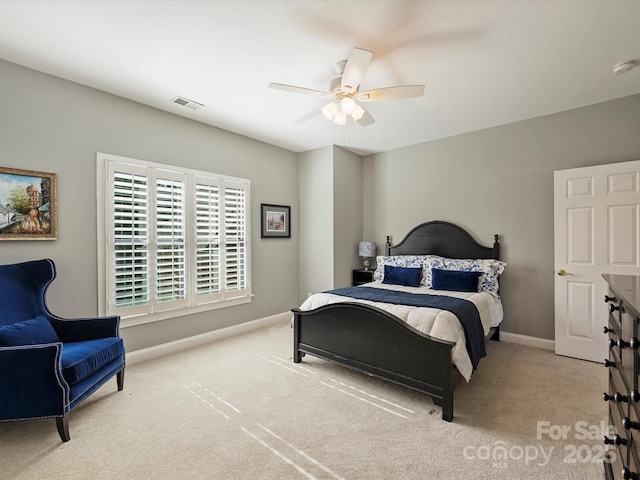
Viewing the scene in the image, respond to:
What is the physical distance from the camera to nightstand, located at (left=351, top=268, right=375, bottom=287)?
5.02 meters

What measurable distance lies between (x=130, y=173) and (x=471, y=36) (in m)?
3.41

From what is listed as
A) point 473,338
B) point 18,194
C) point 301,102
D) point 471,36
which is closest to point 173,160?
point 18,194

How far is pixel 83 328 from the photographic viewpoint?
2.62m

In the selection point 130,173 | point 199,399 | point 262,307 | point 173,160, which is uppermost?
point 173,160

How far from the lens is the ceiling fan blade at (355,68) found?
2.08 meters

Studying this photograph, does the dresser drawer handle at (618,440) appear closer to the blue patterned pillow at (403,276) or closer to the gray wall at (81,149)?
the blue patterned pillow at (403,276)

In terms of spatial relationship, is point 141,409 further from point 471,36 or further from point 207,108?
point 471,36

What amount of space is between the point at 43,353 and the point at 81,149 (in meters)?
1.98

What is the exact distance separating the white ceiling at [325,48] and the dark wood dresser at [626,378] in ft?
6.06

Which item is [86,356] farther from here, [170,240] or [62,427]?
[170,240]

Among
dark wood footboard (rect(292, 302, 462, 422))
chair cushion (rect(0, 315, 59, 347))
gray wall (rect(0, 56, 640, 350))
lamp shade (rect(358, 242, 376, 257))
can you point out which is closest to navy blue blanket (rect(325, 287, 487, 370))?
dark wood footboard (rect(292, 302, 462, 422))

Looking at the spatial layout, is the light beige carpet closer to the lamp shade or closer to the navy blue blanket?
the navy blue blanket

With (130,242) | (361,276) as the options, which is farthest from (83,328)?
(361,276)

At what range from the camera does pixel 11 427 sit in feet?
7.16
